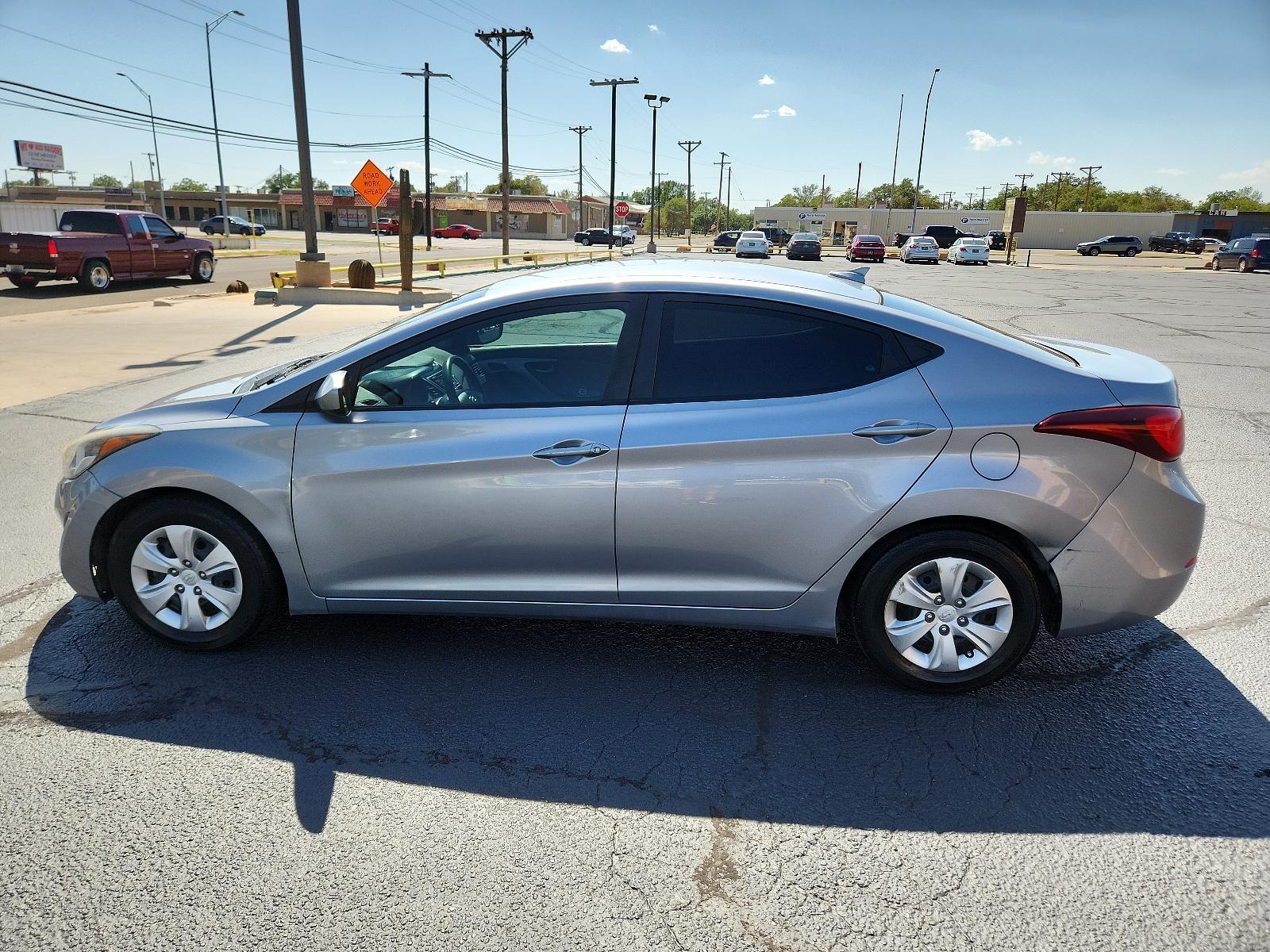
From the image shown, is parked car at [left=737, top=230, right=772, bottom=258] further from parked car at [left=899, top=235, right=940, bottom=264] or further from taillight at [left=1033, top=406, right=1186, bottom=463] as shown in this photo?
taillight at [left=1033, top=406, right=1186, bottom=463]

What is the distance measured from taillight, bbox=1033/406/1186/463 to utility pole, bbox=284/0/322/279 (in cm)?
1894

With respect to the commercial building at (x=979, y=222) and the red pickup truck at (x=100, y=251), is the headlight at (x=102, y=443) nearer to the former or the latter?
the red pickup truck at (x=100, y=251)

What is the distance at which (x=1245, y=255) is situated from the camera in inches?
1779

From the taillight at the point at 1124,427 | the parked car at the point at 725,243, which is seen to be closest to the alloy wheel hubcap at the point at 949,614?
the taillight at the point at 1124,427

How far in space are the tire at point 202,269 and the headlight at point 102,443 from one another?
22983 mm

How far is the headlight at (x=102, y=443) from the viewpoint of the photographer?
3.81m

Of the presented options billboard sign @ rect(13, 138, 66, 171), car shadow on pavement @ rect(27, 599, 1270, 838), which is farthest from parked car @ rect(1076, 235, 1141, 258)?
billboard sign @ rect(13, 138, 66, 171)

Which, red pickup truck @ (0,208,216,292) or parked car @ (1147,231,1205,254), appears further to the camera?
parked car @ (1147,231,1205,254)

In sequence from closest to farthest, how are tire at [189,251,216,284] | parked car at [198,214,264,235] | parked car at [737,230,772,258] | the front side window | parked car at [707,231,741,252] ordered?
the front side window, tire at [189,251,216,284], parked car at [737,230,772,258], parked car at [707,231,741,252], parked car at [198,214,264,235]

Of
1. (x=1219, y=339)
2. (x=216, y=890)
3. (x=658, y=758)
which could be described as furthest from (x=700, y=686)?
(x=1219, y=339)

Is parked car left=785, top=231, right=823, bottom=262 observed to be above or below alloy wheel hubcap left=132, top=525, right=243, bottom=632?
above

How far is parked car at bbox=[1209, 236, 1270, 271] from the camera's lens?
44.4 m

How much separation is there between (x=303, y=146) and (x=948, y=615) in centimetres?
2080

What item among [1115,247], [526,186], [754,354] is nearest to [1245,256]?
[1115,247]
